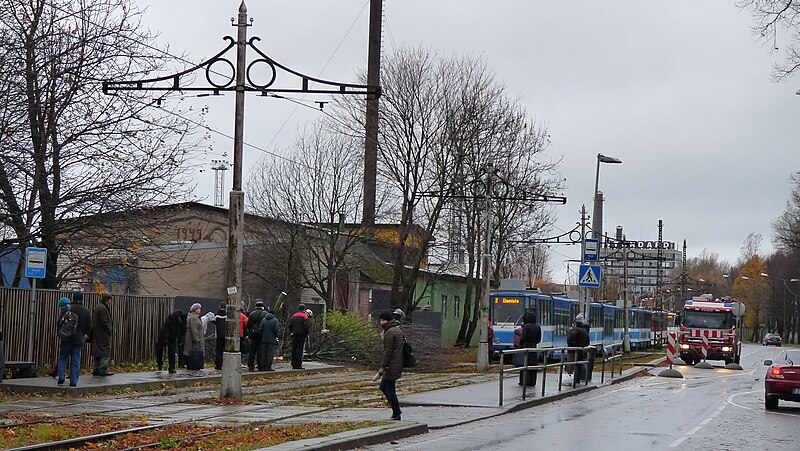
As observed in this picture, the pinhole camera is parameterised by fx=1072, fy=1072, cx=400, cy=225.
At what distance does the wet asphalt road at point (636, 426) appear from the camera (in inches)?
607

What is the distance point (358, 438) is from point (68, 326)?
31.9ft

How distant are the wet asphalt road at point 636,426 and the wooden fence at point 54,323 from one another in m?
12.1

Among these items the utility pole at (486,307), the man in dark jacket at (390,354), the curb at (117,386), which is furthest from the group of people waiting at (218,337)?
the man in dark jacket at (390,354)

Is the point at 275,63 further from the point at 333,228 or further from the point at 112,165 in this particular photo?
the point at 333,228

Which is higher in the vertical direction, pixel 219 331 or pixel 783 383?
pixel 219 331

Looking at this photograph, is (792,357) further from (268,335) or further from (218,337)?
(218,337)

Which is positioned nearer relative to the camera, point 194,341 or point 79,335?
point 79,335

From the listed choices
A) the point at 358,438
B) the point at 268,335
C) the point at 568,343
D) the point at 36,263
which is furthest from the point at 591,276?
the point at 358,438

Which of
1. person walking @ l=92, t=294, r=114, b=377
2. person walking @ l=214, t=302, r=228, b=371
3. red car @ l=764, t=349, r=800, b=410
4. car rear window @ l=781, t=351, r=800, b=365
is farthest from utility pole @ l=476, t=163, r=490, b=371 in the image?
person walking @ l=92, t=294, r=114, b=377

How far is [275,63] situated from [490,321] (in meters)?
30.1

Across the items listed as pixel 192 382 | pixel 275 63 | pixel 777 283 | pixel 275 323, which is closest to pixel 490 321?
pixel 275 323

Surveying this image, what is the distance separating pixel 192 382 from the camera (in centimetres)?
2534

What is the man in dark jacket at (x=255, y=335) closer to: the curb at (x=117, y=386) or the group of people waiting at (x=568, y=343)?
the curb at (x=117, y=386)

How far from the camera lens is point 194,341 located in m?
27.9
